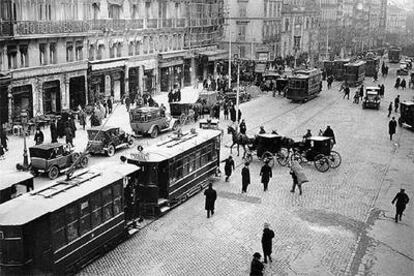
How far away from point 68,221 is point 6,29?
22.0 meters

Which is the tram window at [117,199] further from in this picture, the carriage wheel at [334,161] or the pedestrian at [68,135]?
the pedestrian at [68,135]

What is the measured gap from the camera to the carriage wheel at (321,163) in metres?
26.1

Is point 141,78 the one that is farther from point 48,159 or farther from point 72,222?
point 72,222

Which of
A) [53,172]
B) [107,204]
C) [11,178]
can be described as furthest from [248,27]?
[107,204]

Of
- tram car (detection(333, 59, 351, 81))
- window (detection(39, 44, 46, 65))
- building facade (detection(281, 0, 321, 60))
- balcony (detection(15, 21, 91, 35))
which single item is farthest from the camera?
building facade (detection(281, 0, 321, 60))

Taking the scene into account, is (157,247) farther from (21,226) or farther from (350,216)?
(350,216)

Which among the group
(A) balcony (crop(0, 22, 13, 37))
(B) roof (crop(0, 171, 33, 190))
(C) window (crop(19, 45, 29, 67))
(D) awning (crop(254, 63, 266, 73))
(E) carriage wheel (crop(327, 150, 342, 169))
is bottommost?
(E) carriage wheel (crop(327, 150, 342, 169))

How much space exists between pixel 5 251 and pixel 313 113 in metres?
33.6

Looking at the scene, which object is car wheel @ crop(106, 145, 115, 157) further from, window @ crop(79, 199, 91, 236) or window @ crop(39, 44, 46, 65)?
window @ crop(79, 199, 91, 236)

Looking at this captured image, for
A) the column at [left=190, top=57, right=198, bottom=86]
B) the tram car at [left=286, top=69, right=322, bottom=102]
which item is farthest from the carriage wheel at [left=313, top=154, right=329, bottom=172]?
the column at [left=190, top=57, right=198, bottom=86]

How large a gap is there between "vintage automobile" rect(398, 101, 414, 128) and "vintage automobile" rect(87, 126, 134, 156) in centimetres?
1948

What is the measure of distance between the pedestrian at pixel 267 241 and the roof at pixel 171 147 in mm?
5061

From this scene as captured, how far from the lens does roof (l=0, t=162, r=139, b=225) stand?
44.0ft

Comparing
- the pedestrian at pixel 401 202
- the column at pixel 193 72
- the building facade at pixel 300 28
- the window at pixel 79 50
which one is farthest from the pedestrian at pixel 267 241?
the building facade at pixel 300 28
